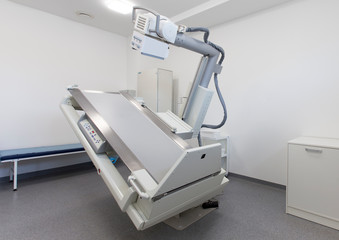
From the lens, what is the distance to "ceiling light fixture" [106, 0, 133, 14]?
2976 mm

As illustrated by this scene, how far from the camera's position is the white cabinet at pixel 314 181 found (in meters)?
1.83

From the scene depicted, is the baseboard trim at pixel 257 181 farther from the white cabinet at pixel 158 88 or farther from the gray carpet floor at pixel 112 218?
the white cabinet at pixel 158 88

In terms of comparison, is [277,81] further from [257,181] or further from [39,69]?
[39,69]

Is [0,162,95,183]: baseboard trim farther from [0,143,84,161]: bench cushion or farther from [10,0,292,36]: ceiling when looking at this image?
[10,0,292,36]: ceiling

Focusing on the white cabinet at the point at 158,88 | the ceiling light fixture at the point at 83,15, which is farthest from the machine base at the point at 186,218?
the ceiling light fixture at the point at 83,15

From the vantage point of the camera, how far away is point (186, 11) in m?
3.18

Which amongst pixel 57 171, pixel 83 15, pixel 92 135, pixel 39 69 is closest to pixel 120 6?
pixel 83 15

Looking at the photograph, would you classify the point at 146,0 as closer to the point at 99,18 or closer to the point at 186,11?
the point at 186,11

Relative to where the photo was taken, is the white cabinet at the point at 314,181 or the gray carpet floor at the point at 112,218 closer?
the gray carpet floor at the point at 112,218

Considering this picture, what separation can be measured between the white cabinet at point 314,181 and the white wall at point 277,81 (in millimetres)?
610

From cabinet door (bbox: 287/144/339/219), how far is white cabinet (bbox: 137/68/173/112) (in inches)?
89.6

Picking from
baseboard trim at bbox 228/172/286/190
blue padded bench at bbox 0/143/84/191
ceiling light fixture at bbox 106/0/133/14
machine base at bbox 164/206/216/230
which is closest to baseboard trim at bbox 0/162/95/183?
blue padded bench at bbox 0/143/84/191

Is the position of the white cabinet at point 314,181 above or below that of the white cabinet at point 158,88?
below

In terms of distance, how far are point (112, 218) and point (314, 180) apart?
6.96ft
